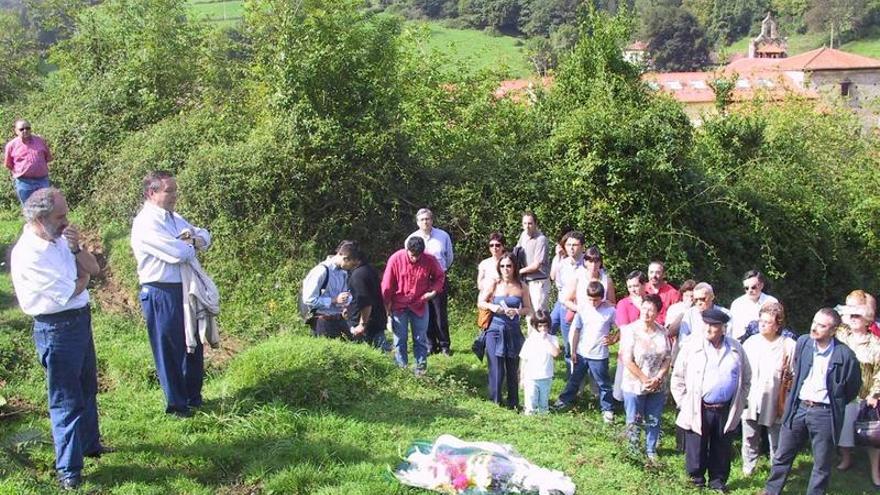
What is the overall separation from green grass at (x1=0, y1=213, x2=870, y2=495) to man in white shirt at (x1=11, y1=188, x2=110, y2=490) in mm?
326

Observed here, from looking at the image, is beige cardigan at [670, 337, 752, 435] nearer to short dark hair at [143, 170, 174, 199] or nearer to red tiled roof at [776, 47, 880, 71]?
short dark hair at [143, 170, 174, 199]

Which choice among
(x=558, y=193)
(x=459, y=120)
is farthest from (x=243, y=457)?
(x=459, y=120)

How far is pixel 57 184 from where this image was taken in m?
14.9

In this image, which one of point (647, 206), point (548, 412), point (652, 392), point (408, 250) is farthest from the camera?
point (647, 206)

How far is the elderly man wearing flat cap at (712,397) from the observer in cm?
655

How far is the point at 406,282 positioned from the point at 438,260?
87 centimetres

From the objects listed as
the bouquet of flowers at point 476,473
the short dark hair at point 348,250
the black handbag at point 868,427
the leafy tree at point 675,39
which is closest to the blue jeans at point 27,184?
the short dark hair at point 348,250

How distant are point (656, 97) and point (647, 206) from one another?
11.7 feet

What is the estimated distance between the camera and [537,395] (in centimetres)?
791

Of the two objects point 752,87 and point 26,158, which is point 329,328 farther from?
point 752,87

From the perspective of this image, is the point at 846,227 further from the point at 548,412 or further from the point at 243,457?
the point at 243,457

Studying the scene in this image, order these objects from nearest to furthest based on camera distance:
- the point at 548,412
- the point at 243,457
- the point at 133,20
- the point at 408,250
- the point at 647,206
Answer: the point at 243,457 < the point at 548,412 < the point at 408,250 < the point at 647,206 < the point at 133,20

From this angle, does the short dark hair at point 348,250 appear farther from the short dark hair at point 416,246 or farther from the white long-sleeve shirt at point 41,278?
the white long-sleeve shirt at point 41,278

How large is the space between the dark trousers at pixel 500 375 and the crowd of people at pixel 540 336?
1cm
